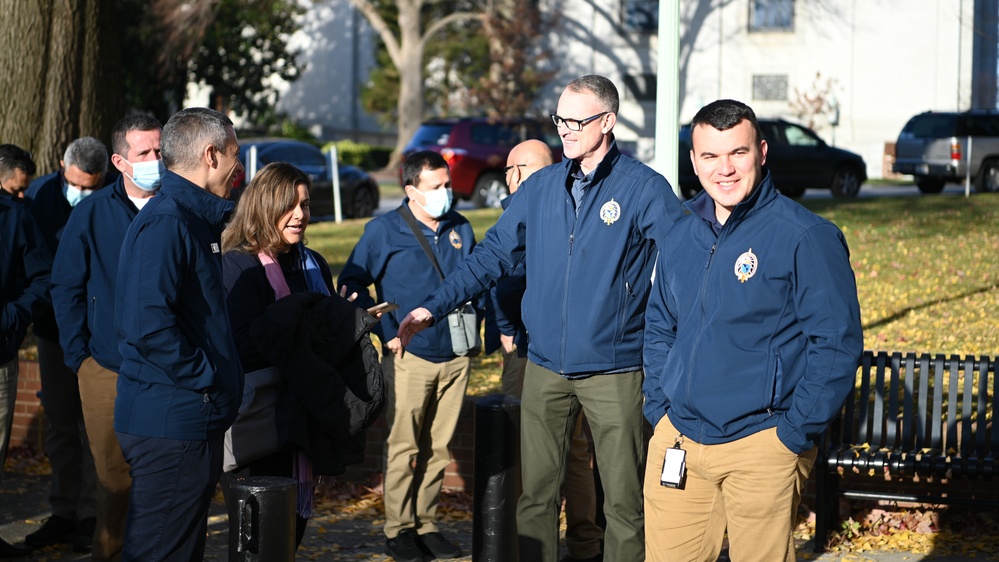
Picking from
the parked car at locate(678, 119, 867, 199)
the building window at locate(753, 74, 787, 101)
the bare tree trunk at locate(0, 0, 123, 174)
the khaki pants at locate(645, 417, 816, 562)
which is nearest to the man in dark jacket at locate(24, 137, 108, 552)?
the bare tree trunk at locate(0, 0, 123, 174)

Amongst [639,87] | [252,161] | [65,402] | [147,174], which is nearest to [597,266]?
[147,174]

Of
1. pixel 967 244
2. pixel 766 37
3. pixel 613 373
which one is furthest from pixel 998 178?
pixel 613 373

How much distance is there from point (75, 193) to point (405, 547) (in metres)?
2.64

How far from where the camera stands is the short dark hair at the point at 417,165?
20.8 ft

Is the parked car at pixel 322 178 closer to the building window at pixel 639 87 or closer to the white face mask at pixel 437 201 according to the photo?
the white face mask at pixel 437 201

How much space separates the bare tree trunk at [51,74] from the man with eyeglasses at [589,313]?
225 inches

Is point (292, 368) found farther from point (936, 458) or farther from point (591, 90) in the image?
point (936, 458)

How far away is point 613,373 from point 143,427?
73.8 inches

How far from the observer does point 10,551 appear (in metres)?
6.26

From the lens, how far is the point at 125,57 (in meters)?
37.5

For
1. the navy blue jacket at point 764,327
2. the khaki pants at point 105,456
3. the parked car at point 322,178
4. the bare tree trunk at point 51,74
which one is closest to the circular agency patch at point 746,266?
the navy blue jacket at point 764,327

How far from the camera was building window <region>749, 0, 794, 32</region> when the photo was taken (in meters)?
43.7

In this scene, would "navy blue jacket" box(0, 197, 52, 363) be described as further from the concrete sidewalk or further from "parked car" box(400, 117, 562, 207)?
"parked car" box(400, 117, 562, 207)

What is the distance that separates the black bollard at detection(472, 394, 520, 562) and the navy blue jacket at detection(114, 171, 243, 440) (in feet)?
4.10
